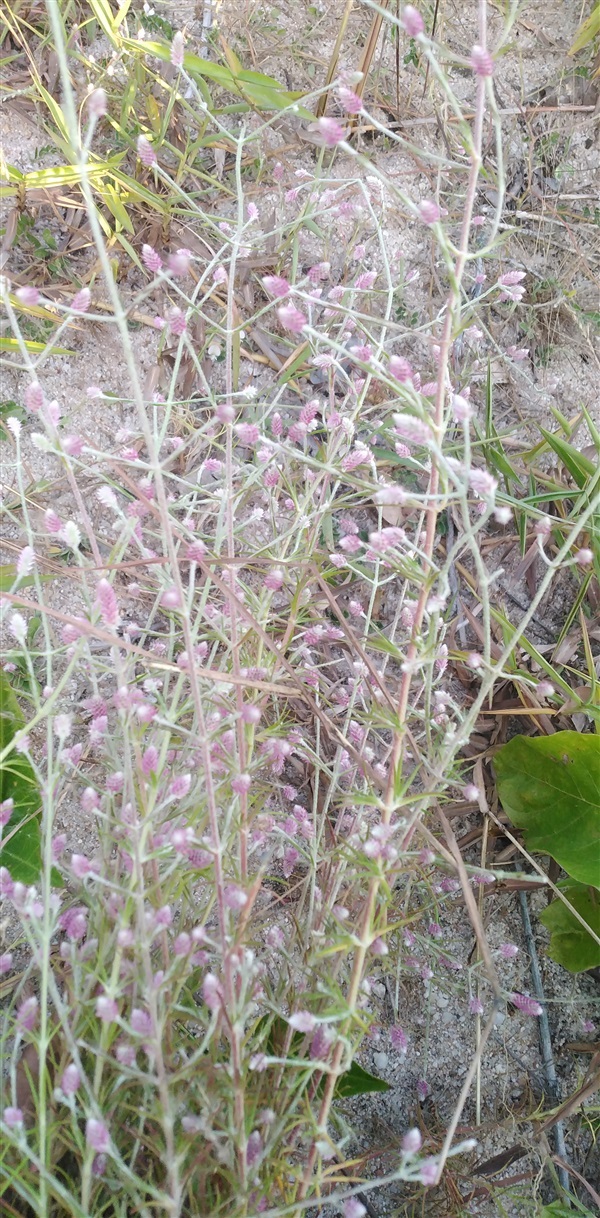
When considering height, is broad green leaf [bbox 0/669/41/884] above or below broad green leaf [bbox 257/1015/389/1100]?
above

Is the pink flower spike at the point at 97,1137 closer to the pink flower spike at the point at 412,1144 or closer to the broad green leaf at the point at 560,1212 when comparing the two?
the pink flower spike at the point at 412,1144

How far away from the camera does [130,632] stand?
A: 844mm

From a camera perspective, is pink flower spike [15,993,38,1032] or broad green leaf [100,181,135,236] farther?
broad green leaf [100,181,135,236]

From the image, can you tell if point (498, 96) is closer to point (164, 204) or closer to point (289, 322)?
point (164, 204)

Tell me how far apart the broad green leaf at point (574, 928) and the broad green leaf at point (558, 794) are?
0.22ft

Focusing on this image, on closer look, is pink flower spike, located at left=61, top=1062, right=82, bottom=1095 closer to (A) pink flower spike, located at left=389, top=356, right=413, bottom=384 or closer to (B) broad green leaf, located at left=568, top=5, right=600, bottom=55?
(A) pink flower spike, located at left=389, top=356, right=413, bottom=384

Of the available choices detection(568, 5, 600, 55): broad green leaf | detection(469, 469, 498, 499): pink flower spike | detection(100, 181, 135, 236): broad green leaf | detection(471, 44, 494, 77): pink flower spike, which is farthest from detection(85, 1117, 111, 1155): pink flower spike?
A: detection(568, 5, 600, 55): broad green leaf

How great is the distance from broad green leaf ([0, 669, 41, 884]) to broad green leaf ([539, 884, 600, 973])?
65 centimetres

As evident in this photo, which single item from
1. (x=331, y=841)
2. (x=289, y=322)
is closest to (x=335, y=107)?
(x=289, y=322)

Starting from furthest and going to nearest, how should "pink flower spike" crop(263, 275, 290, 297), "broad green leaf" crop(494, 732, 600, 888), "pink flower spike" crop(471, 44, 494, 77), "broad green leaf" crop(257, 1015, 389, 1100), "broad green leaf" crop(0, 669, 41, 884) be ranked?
"broad green leaf" crop(494, 732, 600, 888) < "broad green leaf" crop(0, 669, 41, 884) < "broad green leaf" crop(257, 1015, 389, 1100) < "pink flower spike" crop(263, 275, 290, 297) < "pink flower spike" crop(471, 44, 494, 77)

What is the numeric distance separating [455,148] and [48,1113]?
5.01 feet

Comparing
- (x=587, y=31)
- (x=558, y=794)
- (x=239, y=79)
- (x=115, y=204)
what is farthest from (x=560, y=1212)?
(x=587, y=31)

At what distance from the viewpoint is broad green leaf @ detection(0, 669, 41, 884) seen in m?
0.85

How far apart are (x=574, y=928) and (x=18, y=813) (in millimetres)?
703
